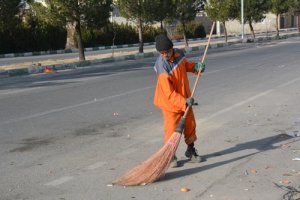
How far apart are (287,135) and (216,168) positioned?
1.96 m

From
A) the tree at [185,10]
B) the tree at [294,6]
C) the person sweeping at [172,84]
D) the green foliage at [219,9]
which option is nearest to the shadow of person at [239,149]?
the person sweeping at [172,84]

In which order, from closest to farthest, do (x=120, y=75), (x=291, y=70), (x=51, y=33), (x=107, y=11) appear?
(x=291, y=70) < (x=120, y=75) < (x=107, y=11) < (x=51, y=33)

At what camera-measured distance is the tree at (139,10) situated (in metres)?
30.3

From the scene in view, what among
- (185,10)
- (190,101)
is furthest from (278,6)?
(190,101)

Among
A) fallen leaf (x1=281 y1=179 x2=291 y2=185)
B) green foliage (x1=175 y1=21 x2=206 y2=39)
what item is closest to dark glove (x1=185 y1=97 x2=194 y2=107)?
fallen leaf (x1=281 y1=179 x2=291 y2=185)

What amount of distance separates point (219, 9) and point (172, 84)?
119ft

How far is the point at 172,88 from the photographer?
18.2 feet

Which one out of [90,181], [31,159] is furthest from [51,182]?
[31,159]

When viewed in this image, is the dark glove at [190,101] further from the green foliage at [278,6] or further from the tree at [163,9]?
the green foliage at [278,6]

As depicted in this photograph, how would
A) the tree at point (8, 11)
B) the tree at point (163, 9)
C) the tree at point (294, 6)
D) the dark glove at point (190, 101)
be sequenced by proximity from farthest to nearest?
the tree at point (294, 6)
the tree at point (163, 9)
the tree at point (8, 11)
the dark glove at point (190, 101)

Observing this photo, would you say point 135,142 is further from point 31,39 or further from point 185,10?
point 31,39

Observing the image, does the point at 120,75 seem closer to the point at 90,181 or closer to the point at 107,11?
the point at 107,11

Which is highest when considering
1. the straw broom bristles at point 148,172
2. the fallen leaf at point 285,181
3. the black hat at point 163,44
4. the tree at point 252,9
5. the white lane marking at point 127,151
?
the tree at point 252,9

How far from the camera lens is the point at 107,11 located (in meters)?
25.4
